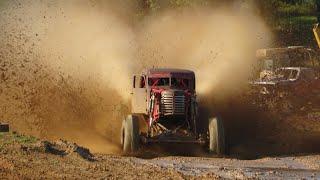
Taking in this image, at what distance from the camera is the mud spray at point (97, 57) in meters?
22.1

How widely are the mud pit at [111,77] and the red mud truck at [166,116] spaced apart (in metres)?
0.57

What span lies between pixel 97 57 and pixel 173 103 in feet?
28.9

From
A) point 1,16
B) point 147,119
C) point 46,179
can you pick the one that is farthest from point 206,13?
point 46,179

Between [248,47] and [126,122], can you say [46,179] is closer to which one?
[126,122]

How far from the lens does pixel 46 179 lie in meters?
12.0

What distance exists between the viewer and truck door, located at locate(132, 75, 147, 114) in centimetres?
1931

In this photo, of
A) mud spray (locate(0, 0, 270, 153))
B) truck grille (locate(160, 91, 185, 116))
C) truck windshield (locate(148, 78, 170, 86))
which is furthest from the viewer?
mud spray (locate(0, 0, 270, 153))

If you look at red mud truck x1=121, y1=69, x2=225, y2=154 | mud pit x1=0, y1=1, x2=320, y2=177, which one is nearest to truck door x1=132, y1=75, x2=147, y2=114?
red mud truck x1=121, y1=69, x2=225, y2=154

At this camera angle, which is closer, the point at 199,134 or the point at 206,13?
the point at 199,134

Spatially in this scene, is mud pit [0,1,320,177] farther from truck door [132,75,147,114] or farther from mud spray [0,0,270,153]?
truck door [132,75,147,114]

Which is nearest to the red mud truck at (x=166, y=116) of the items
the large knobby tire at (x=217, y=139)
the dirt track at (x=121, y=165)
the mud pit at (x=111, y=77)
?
the large knobby tire at (x=217, y=139)

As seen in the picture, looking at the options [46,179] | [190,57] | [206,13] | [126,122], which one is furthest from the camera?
[206,13]

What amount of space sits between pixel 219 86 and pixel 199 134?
20.4 feet

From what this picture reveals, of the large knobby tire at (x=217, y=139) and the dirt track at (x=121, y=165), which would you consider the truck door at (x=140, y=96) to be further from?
the dirt track at (x=121, y=165)
